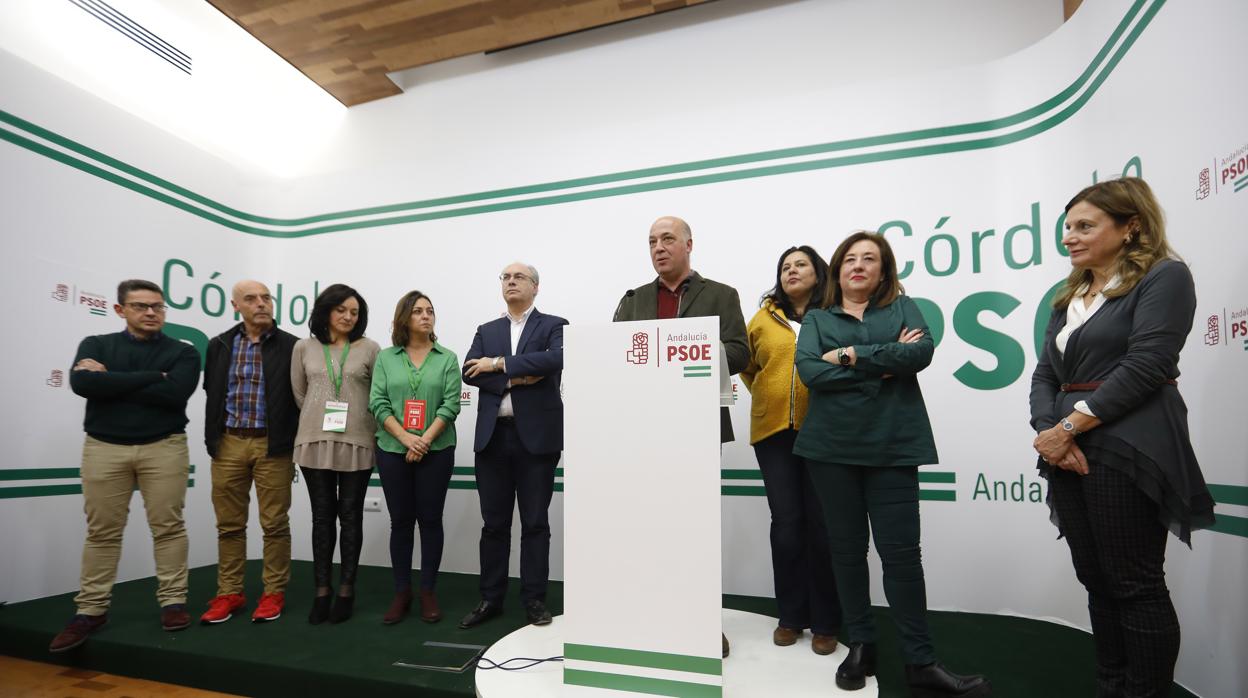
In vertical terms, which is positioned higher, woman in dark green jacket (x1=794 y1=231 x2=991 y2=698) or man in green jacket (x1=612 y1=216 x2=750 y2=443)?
man in green jacket (x1=612 y1=216 x2=750 y2=443)

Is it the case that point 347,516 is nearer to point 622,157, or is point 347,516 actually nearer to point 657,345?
point 657,345

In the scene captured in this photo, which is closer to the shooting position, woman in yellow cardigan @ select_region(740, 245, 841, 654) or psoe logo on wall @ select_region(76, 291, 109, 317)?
woman in yellow cardigan @ select_region(740, 245, 841, 654)

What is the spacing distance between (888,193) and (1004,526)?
1.76 metres

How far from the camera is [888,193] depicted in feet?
10.5

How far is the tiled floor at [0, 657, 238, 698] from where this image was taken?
227cm

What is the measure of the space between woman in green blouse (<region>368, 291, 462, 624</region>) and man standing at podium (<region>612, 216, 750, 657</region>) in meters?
1.00

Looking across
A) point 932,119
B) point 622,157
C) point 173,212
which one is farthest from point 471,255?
point 932,119

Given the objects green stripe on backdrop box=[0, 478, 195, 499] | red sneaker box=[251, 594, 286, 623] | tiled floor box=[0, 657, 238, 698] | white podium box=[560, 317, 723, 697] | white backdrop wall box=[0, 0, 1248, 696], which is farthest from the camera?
green stripe on backdrop box=[0, 478, 195, 499]

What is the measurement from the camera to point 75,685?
235 cm

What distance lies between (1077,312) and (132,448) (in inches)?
146

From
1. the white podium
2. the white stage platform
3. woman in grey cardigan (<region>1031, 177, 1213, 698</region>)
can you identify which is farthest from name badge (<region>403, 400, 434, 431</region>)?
woman in grey cardigan (<region>1031, 177, 1213, 698</region>)

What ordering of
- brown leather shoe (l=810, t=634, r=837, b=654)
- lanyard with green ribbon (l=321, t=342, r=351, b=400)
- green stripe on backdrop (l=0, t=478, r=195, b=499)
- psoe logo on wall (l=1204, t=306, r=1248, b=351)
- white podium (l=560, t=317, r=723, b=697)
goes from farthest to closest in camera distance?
1. green stripe on backdrop (l=0, t=478, r=195, b=499)
2. lanyard with green ribbon (l=321, t=342, r=351, b=400)
3. brown leather shoe (l=810, t=634, r=837, b=654)
4. psoe logo on wall (l=1204, t=306, r=1248, b=351)
5. white podium (l=560, t=317, r=723, b=697)

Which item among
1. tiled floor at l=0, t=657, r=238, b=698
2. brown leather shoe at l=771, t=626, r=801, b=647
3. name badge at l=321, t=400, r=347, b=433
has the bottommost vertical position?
tiled floor at l=0, t=657, r=238, b=698

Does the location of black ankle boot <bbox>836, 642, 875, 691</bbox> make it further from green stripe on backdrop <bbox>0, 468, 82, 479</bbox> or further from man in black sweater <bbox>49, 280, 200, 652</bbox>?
green stripe on backdrop <bbox>0, 468, 82, 479</bbox>
